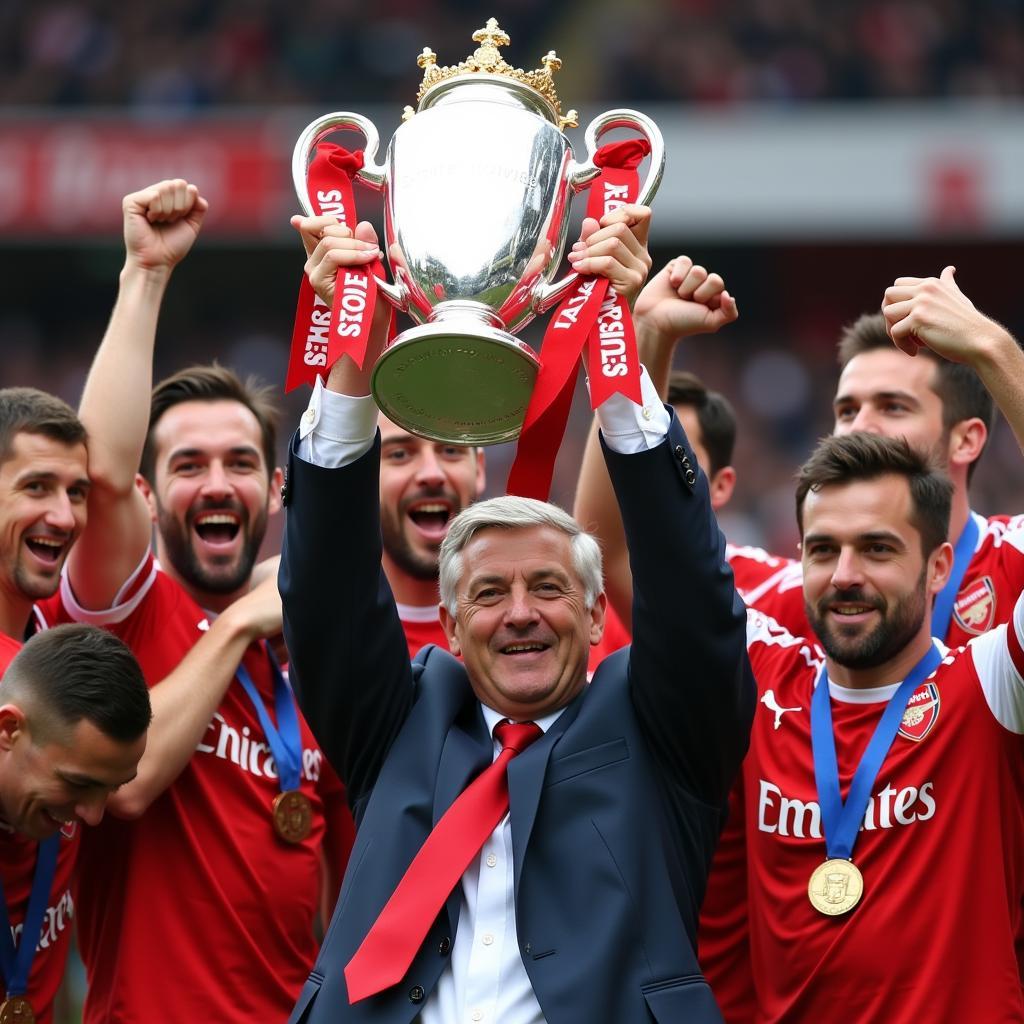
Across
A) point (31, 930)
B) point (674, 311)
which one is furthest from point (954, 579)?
point (31, 930)

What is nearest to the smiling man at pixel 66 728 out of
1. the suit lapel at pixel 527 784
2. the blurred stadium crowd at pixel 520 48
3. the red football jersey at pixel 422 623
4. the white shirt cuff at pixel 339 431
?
the white shirt cuff at pixel 339 431

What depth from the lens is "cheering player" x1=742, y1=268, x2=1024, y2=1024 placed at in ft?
10.4

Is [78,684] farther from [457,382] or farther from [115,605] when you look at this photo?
[457,382]

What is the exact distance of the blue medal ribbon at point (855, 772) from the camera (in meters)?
3.29

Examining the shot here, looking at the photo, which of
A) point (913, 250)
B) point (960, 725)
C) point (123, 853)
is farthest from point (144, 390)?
point (913, 250)

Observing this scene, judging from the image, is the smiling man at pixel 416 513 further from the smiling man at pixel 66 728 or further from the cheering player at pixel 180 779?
the smiling man at pixel 66 728

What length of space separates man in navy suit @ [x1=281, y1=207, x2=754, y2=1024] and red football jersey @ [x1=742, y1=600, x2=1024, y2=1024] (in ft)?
0.85

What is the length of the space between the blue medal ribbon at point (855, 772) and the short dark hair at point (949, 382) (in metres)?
0.90

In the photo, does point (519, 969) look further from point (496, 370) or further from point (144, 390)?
point (144, 390)

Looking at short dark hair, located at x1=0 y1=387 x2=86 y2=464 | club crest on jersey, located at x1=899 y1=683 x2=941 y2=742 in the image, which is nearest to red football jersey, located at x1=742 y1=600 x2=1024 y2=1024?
club crest on jersey, located at x1=899 y1=683 x2=941 y2=742

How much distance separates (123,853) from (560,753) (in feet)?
3.72

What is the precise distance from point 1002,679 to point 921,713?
0.18 m

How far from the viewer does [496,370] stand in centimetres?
293

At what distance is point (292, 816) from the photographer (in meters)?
3.80
